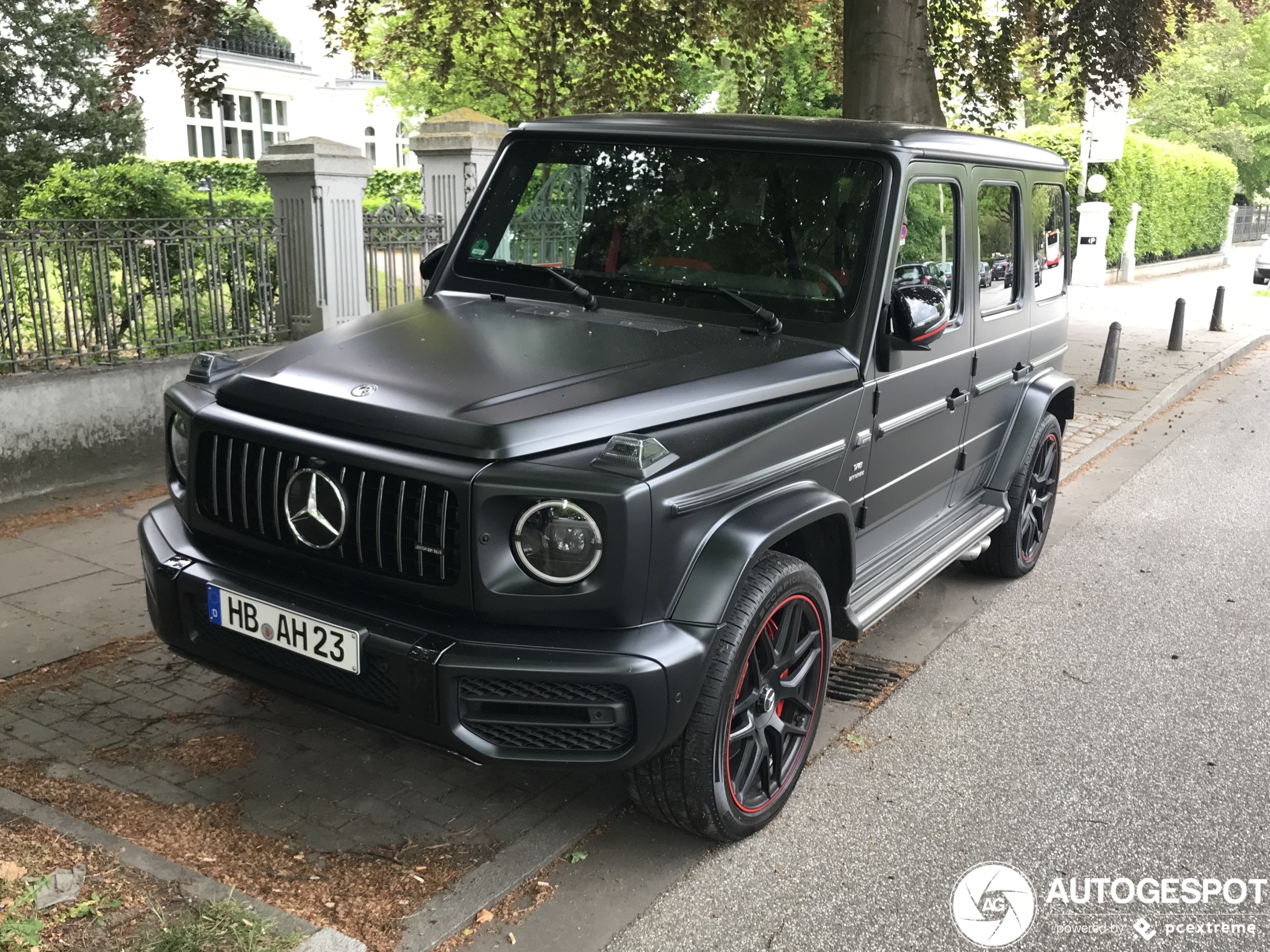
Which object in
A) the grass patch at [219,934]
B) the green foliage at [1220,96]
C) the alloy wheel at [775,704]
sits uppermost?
the green foliage at [1220,96]

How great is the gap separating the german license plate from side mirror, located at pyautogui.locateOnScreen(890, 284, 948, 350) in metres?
2.17

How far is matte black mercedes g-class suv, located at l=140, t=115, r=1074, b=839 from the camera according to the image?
304cm

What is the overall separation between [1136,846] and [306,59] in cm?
4728

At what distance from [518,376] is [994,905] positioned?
206cm

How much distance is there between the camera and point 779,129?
4.30 metres

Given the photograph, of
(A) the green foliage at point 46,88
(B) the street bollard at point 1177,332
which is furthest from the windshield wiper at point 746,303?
(A) the green foliage at point 46,88

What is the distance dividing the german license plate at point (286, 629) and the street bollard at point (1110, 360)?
462 inches

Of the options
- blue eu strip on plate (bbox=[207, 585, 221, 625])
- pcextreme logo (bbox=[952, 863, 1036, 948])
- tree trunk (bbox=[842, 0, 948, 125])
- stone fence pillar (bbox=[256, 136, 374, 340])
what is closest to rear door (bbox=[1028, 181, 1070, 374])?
pcextreme logo (bbox=[952, 863, 1036, 948])

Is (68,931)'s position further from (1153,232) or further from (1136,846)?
(1153,232)

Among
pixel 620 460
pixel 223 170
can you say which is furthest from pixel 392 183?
pixel 620 460

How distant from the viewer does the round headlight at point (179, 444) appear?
3733 millimetres

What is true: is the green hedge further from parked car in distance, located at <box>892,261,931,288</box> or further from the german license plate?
the german license plate

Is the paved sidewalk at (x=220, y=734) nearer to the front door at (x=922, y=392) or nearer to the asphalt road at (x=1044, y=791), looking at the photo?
the asphalt road at (x=1044, y=791)

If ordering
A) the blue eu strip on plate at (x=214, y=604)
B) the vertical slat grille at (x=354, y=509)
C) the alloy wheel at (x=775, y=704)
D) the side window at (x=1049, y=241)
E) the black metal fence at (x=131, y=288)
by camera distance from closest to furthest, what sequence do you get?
1. the vertical slat grille at (x=354, y=509)
2. the blue eu strip on plate at (x=214, y=604)
3. the alloy wheel at (x=775, y=704)
4. the side window at (x=1049, y=241)
5. the black metal fence at (x=131, y=288)
